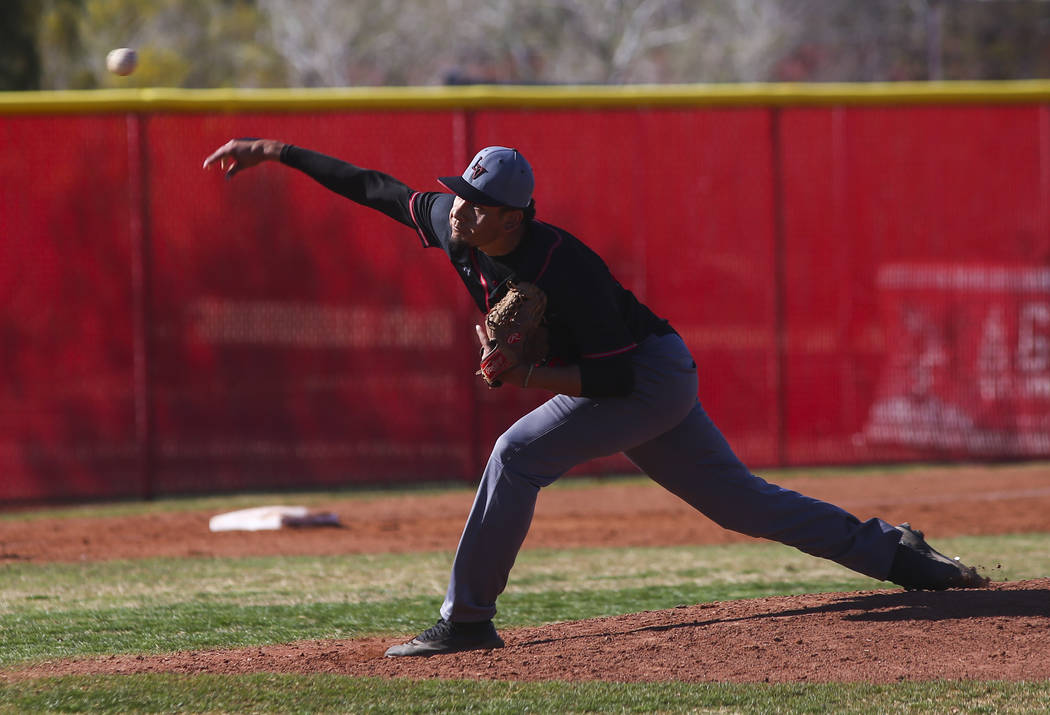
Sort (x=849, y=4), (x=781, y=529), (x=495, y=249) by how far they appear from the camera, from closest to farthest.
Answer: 1. (x=495, y=249)
2. (x=781, y=529)
3. (x=849, y=4)

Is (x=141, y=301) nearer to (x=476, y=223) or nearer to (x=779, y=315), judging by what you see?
(x=779, y=315)

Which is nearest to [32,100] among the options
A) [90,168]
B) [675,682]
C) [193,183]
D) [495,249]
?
[90,168]

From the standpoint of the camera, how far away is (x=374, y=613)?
19.8 feet

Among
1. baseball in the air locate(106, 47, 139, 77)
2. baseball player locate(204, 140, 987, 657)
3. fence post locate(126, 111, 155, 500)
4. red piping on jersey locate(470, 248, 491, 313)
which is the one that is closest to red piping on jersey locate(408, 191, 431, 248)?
baseball player locate(204, 140, 987, 657)

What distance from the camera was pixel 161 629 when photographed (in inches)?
221

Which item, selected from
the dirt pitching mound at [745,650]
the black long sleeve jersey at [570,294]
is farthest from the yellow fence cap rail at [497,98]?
the dirt pitching mound at [745,650]

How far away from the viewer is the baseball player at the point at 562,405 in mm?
4438

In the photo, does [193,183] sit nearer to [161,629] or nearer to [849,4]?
[161,629]

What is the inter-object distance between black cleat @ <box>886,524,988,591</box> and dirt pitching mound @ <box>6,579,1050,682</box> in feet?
0.16

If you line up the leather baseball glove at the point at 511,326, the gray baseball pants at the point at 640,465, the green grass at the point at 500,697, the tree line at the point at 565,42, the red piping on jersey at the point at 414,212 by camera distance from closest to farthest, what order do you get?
the green grass at the point at 500,697 < the leather baseball glove at the point at 511,326 < the gray baseball pants at the point at 640,465 < the red piping on jersey at the point at 414,212 < the tree line at the point at 565,42

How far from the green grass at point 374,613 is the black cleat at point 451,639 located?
37 cm

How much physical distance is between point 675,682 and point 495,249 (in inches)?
59.5

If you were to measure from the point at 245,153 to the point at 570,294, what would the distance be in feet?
5.03

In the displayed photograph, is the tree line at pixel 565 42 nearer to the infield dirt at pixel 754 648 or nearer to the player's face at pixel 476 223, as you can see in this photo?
the infield dirt at pixel 754 648
